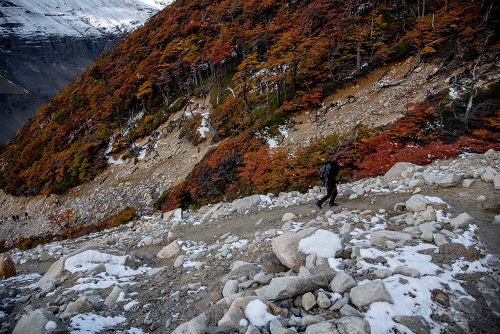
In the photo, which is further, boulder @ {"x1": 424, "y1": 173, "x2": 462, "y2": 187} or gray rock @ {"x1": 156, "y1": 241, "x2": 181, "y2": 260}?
gray rock @ {"x1": 156, "y1": 241, "x2": 181, "y2": 260}

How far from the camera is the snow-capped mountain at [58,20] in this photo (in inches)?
6294

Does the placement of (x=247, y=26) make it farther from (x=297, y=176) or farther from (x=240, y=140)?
(x=297, y=176)

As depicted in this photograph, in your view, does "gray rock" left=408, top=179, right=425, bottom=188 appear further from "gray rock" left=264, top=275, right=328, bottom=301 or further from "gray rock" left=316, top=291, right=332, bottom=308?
"gray rock" left=316, top=291, right=332, bottom=308

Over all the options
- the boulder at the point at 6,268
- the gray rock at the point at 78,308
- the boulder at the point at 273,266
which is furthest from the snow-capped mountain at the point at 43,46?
the boulder at the point at 273,266

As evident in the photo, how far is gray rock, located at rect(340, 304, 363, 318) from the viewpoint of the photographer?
2.91 m

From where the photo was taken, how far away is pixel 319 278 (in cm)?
344

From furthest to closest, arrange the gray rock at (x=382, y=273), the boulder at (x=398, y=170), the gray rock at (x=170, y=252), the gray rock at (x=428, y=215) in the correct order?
the boulder at (x=398, y=170) < the gray rock at (x=170, y=252) < the gray rock at (x=428, y=215) < the gray rock at (x=382, y=273)

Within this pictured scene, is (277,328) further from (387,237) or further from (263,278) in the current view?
(387,237)

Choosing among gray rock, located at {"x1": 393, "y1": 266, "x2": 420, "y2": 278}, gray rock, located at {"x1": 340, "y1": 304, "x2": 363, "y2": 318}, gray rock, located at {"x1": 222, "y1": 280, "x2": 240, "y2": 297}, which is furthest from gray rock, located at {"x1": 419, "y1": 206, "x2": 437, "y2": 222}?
gray rock, located at {"x1": 222, "y1": 280, "x2": 240, "y2": 297}

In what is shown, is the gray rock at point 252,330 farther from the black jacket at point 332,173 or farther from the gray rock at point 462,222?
the black jacket at point 332,173

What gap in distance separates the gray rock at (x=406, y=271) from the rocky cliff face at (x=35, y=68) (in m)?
146

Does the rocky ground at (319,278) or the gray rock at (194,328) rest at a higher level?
the gray rock at (194,328)

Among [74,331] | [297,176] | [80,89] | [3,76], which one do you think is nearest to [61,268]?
[74,331]

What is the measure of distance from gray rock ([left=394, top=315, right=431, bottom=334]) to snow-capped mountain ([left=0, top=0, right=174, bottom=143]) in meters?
138
